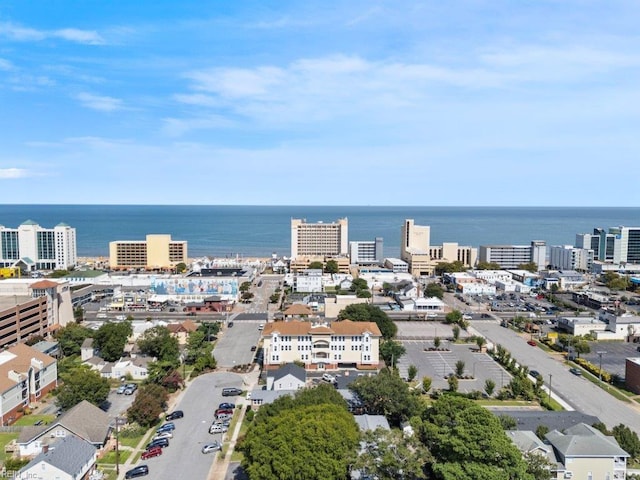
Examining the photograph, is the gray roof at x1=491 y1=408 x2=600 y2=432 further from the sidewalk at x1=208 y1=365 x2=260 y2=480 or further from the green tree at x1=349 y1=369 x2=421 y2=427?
the sidewalk at x1=208 y1=365 x2=260 y2=480

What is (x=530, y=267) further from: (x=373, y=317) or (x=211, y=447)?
(x=211, y=447)

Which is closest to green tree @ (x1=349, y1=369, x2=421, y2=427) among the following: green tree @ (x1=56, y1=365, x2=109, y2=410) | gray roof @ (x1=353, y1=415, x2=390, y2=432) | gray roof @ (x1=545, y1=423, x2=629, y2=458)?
gray roof @ (x1=353, y1=415, x2=390, y2=432)

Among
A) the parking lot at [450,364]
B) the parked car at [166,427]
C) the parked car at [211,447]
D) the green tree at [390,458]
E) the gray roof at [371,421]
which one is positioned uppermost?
the green tree at [390,458]

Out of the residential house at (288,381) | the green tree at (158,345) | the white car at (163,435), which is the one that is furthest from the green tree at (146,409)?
the green tree at (158,345)

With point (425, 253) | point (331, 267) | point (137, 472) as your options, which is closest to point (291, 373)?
point (137, 472)

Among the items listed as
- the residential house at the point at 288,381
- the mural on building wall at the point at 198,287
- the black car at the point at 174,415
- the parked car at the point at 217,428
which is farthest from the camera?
the mural on building wall at the point at 198,287

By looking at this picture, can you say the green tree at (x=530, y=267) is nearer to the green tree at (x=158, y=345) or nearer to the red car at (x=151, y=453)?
the green tree at (x=158, y=345)

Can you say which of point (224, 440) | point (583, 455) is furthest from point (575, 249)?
point (224, 440)

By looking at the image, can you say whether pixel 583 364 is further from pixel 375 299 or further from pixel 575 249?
pixel 575 249
